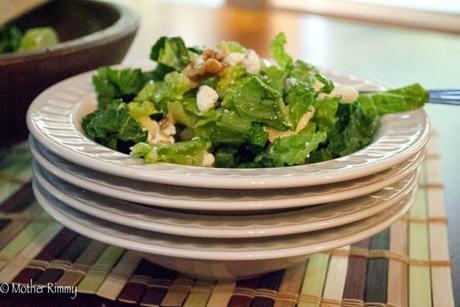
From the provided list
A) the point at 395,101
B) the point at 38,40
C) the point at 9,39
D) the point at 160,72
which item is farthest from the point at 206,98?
the point at 9,39

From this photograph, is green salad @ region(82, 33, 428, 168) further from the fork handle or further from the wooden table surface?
the wooden table surface

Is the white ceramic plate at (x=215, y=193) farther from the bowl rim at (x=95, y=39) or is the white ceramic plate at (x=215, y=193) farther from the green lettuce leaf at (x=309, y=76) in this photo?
the bowl rim at (x=95, y=39)

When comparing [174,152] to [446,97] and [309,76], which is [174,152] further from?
[446,97]

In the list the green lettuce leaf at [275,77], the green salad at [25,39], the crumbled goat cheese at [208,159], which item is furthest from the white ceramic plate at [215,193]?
the green salad at [25,39]

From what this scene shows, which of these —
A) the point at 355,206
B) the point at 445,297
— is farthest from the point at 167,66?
the point at 445,297

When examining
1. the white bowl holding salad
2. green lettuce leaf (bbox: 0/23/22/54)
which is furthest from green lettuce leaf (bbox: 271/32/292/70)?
green lettuce leaf (bbox: 0/23/22/54)
